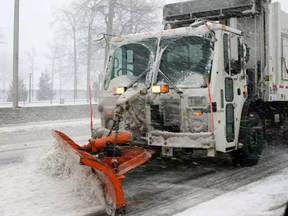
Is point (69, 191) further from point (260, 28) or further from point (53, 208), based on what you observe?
point (260, 28)

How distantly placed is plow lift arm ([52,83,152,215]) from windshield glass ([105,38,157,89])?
2.18 ft

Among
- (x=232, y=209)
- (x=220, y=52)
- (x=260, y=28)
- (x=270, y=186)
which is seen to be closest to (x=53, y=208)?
(x=232, y=209)

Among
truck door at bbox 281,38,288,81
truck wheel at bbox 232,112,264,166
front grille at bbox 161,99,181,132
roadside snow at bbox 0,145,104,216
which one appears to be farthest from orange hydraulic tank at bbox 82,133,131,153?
truck door at bbox 281,38,288,81

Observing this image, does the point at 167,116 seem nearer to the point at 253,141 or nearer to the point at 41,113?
the point at 253,141

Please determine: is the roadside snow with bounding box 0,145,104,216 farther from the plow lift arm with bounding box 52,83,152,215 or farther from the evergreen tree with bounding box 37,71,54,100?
the evergreen tree with bounding box 37,71,54,100

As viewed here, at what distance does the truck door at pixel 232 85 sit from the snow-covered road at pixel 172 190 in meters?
0.77

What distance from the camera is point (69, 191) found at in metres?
5.53

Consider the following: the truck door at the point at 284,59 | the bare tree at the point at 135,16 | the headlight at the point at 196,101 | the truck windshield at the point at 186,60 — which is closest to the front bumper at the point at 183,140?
the headlight at the point at 196,101

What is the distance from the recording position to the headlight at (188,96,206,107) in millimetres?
6234

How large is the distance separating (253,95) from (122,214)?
4.14m

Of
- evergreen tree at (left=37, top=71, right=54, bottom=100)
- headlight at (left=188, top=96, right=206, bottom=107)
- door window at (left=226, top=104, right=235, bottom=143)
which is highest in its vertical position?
evergreen tree at (left=37, top=71, right=54, bottom=100)

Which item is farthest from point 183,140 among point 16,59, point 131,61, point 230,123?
point 16,59

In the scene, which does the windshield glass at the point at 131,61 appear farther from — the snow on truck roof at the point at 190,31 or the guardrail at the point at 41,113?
the guardrail at the point at 41,113

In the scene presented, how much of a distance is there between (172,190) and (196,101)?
1.50 metres
